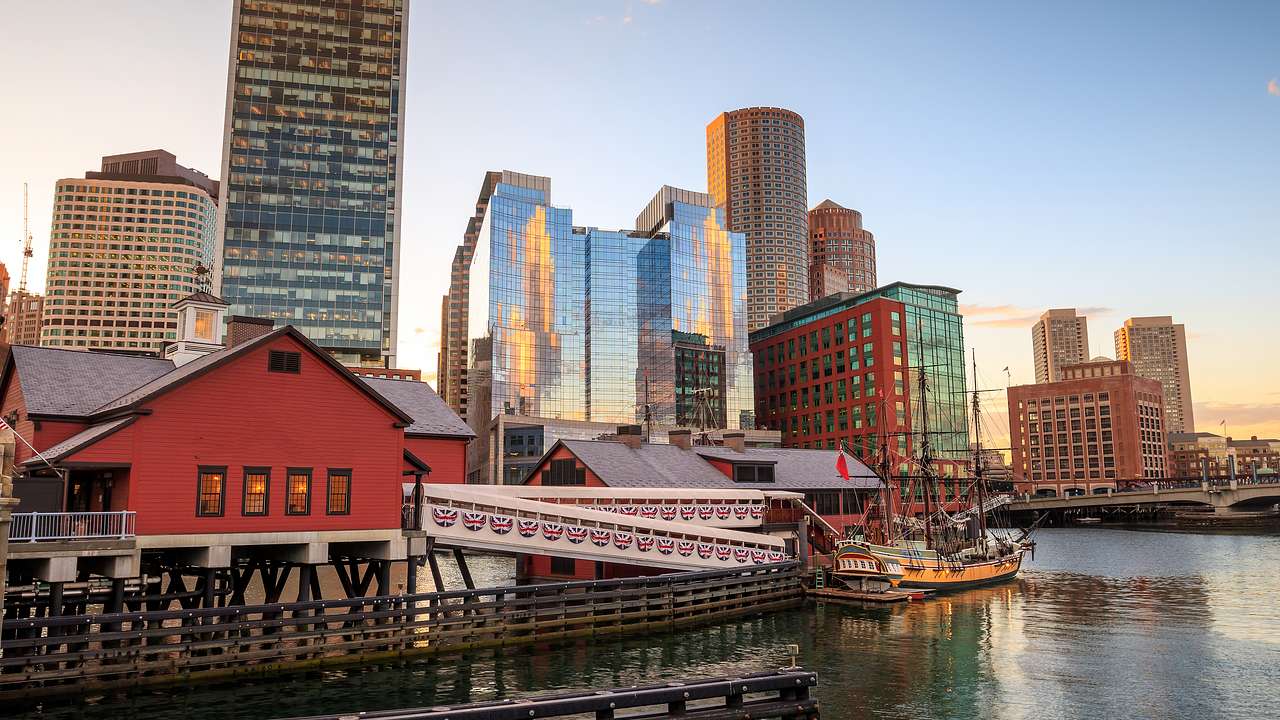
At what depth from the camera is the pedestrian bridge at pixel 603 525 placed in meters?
37.6

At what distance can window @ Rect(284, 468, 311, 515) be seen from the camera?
33.0m

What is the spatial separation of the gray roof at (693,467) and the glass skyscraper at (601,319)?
103443 millimetres

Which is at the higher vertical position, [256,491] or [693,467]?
[693,467]

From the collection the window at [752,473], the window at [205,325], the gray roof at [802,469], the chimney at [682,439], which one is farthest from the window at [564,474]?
the window at [205,325]

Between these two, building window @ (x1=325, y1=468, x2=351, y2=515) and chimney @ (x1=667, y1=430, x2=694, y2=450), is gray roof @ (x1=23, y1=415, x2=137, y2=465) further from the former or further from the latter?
chimney @ (x1=667, y1=430, x2=694, y2=450)

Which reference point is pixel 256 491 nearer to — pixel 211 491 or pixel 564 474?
pixel 211 491

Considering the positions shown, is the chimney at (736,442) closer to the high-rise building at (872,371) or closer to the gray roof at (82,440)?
the gray roof at (82,440)

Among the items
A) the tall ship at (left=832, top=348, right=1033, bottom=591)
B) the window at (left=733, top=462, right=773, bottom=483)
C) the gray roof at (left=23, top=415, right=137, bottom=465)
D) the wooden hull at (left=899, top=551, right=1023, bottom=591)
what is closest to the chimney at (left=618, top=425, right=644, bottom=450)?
the window at (left=733, top=462, right=773, bottom=483)

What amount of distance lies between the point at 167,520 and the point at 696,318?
163 m

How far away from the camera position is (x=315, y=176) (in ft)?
556

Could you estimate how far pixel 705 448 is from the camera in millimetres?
66125

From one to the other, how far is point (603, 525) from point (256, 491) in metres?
16.5

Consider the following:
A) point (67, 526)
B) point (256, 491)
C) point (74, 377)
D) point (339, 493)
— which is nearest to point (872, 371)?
point (339, 493)

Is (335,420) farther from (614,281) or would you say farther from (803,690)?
(614,281)
